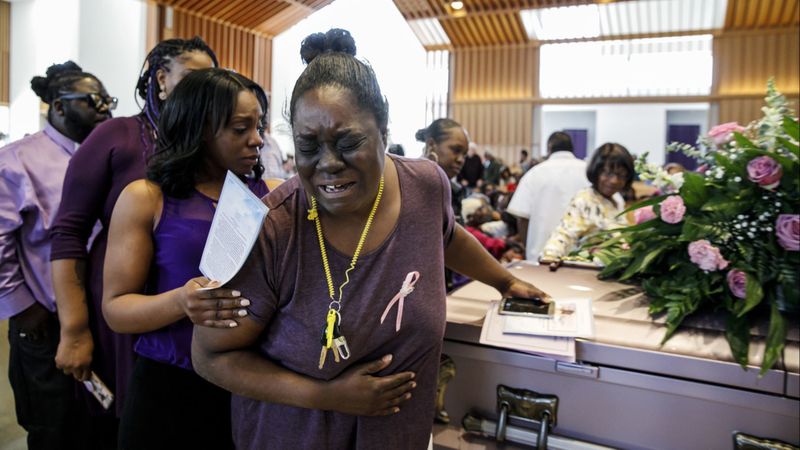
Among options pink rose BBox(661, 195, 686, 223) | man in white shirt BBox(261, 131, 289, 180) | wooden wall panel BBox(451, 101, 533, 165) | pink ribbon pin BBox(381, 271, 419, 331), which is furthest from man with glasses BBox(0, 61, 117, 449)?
wooden wall panel BBox(451, 101, 533, 165)

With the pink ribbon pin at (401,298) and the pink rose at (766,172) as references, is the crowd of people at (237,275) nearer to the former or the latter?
the pink ribbon pin at (401,298)

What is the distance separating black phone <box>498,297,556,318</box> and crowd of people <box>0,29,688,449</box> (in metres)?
0.03

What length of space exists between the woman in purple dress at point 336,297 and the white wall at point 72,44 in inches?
107

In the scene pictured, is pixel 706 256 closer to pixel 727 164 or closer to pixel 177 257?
pixel 727 164

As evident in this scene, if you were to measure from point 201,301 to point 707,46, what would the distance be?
12949 mm

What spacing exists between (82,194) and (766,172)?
159cm

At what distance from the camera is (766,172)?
1.30 m

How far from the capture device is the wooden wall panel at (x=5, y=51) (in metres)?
4.45

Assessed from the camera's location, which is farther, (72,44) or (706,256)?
(72,44)

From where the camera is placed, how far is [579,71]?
41.3 feet

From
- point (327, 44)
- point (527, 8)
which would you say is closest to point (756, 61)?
point (527, 8)

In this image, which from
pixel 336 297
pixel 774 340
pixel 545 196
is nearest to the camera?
pixel 336 297

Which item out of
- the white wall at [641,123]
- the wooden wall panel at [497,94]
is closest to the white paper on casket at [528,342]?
the wooden wall panel at [497,94]

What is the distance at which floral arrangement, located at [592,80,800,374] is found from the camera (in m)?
1.25
